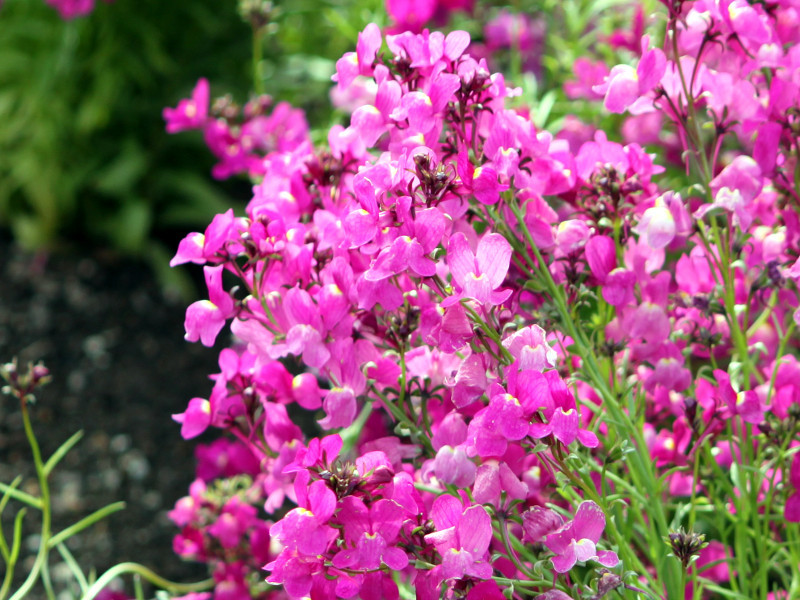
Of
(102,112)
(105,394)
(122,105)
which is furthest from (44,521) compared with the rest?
(122,105)

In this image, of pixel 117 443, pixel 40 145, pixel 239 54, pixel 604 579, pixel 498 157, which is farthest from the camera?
pixel 239 54

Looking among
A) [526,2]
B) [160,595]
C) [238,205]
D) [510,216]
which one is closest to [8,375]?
[160,595]

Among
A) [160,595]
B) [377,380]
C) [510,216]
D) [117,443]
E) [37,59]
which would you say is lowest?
[117,443]

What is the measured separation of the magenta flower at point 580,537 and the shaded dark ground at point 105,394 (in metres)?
1.49

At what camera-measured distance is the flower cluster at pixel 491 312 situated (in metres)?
0.65

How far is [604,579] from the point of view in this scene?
63 cm

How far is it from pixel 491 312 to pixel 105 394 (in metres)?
2.08

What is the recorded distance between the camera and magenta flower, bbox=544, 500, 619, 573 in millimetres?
636

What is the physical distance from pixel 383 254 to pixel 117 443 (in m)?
1.91

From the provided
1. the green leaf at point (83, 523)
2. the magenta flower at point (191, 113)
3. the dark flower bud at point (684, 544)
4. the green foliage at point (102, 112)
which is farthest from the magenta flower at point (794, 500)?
the green foliage at point (102, 112)

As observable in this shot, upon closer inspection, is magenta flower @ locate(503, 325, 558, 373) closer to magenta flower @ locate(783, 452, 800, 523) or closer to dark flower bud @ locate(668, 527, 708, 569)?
dark flower bud @ locate(668, 527, 708, 569)

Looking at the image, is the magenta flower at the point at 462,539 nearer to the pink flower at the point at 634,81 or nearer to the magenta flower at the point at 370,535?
the magenta flower at the point at 370,535

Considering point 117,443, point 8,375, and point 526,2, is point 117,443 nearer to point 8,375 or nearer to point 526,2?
point 8,375

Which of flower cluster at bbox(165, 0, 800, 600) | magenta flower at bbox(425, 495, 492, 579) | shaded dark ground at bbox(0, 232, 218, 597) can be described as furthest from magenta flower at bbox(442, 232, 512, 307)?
shaded dark ground at bbox(0, 232, 218, 597)
